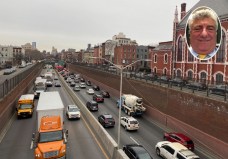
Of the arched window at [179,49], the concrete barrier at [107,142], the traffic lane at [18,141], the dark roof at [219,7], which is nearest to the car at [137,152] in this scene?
the concrete barrier at [107,142]

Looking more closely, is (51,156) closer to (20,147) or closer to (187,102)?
(20,147)

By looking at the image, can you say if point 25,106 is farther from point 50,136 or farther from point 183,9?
point 183,9

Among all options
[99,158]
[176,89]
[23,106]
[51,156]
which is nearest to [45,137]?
[51,156]

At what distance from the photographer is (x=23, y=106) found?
30844 mm

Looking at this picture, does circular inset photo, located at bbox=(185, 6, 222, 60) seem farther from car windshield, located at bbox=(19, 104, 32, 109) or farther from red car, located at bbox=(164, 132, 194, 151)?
car windshield, located at bbox=(19, 104, 32, 109)

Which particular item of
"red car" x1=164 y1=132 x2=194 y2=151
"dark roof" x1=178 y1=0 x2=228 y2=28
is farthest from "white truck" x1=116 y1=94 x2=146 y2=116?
"dark roof" x1=178 y1=0 x2=228 y2=28

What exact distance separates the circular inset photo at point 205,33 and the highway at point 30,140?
83.3 ft

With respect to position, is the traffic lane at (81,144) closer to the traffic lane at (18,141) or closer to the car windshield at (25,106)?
the traffic lane at (18,141)

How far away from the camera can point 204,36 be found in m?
38.6

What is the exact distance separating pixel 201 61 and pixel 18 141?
35.1m

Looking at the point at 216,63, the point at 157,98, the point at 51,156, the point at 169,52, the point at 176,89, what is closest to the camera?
the point at 51,156

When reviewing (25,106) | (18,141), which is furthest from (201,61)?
(18,141)

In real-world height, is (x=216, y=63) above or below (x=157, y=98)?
above

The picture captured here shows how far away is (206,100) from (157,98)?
11.0 meters
